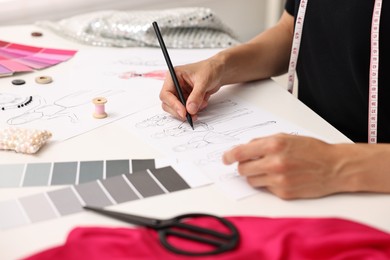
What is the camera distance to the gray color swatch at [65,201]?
78cm

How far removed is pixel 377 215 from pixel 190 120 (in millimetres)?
374

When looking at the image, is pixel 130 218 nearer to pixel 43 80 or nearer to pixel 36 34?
pixel 43 80

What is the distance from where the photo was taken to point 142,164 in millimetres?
891

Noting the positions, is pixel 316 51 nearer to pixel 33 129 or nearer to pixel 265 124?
pixel 265 124

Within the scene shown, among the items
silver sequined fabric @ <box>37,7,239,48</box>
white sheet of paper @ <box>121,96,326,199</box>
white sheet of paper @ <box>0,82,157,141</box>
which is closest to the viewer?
white sheet of paper @ <box>121,96,326,199</box>

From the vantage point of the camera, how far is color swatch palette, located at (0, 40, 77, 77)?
127 centimetres

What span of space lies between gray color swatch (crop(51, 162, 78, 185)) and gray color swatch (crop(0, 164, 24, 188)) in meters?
0.05

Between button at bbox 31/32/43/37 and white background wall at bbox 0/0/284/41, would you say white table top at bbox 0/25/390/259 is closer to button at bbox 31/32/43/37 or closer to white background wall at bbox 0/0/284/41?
button at bbox 31/32/43/37

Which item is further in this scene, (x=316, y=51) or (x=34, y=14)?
(x=34, y=14)

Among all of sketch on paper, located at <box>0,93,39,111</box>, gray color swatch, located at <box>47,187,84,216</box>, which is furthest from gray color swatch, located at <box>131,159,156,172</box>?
sketch on paper, located at <box>0,93,39,111</box>

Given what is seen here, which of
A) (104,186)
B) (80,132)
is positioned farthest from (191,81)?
(104,186)

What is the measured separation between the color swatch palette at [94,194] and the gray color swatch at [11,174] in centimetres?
5

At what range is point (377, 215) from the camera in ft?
2.58

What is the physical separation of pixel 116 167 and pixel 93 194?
0.08 m
